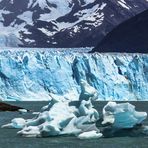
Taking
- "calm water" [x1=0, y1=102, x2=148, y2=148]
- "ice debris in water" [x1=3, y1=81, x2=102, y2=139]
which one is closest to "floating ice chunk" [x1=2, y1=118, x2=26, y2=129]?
"ice debris in water" [x1=3, y1=81, x2=102, y2=139]

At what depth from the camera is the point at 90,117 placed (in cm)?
3538

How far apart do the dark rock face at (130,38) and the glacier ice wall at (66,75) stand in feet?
190

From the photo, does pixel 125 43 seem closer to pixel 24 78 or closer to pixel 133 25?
pixel 133 25

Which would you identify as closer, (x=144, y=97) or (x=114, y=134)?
(x=114, y=134)

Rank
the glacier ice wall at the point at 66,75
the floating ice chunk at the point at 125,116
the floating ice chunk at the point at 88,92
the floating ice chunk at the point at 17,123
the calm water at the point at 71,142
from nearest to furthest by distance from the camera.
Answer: the calm water at the point at 71,142, the floating ice chunk at the point at 125,116, the floating ice chunk at the point at 88,92, the floating ice chunk at the point at 17,123, the glacier ice wall at the point at 66,75

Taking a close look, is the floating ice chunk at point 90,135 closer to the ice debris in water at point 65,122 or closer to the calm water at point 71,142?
the ice debris in water at point 65,122

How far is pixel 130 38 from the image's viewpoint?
143 m

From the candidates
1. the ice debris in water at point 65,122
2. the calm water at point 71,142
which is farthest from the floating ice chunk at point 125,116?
the ice debris in water at point 65,122

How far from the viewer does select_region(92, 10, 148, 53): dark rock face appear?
136250mm

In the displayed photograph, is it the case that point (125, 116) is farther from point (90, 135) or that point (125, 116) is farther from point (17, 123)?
point (17, 123)

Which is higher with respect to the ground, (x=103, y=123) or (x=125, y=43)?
(x=103, y=123)

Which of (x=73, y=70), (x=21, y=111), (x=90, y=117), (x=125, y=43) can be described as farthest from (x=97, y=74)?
(x=125, y=43)

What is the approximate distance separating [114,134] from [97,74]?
38.0 meters

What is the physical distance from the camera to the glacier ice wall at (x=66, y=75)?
69.8 metres
